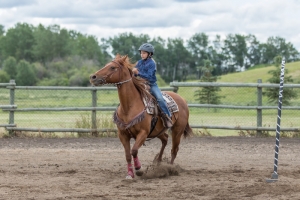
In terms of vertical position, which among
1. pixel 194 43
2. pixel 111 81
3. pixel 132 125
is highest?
pixel 194 43

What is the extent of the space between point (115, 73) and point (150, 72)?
0.83m

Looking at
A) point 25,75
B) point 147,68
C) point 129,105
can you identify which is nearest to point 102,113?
point 147,68

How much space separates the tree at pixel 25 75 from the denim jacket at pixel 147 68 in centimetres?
6212

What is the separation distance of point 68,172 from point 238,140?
256 inches

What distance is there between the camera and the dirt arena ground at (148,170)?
8734 millimetres

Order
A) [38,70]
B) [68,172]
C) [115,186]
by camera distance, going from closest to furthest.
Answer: [115,186] < [68,172] < [38,70]

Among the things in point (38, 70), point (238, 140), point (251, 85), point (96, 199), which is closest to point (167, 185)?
point (96, 199)

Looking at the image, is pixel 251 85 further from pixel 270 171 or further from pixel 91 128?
pixel 270 171

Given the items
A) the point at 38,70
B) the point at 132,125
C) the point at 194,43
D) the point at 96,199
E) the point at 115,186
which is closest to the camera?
the point at 96,199

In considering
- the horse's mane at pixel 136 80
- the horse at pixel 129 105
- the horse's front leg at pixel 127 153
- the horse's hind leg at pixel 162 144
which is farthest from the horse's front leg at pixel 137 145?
the horse's hind leg at pixel 162 144

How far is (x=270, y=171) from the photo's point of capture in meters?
10.8

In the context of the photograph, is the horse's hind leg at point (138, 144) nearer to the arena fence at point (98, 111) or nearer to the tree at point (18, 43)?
the arena fence at point (98, 111)

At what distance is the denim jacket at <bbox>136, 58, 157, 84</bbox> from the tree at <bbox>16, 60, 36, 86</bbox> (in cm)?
6212

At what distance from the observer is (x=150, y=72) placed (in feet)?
34.3
